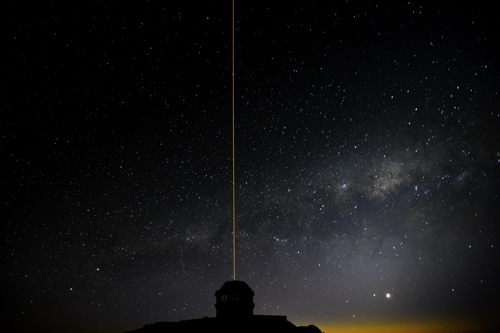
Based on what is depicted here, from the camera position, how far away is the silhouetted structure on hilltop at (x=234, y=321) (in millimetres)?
23156

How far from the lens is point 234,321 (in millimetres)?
24500

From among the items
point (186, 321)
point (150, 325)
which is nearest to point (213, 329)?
point (186, 321)

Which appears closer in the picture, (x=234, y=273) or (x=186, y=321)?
(x=186, y=321)

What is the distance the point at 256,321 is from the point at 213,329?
315 centimetres

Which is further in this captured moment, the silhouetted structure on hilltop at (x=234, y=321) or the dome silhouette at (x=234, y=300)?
the dome silhouette at (x=234, y=300)

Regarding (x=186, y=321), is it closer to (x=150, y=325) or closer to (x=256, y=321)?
(x=150, y=325)

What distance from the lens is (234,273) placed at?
28.0 meters

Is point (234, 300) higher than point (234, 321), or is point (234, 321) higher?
point (234, 300)

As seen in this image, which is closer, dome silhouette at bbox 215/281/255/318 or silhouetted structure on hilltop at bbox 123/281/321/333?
silhouetted structure on hilltop at bbox 123/281/321/333

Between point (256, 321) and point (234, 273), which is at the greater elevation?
point (234, 273)

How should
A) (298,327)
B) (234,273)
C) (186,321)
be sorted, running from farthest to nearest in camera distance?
(234,273)
(186,321)
(298,327)

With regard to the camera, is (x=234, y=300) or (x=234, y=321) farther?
(x=234, y=300)

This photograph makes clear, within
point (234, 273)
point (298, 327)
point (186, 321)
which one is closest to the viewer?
point (298, 327)

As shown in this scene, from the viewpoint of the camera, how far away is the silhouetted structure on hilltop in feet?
76.0
